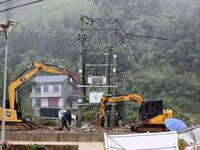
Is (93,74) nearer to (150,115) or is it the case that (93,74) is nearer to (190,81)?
(150,115)

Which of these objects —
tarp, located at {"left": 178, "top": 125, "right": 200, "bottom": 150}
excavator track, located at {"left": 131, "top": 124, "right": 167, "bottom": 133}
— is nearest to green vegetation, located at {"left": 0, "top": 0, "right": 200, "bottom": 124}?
excavator track, located at {"left": 131, "top": 124, "right": 167, "bottom": 133}

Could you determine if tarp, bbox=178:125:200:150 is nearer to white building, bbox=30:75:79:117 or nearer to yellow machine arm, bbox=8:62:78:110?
yellow machine arm, bbox=8:62:78:110

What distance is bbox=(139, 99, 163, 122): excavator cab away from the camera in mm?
23175

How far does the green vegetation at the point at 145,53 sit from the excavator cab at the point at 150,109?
400 inches

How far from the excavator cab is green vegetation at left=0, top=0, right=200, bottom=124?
1016 centimetres

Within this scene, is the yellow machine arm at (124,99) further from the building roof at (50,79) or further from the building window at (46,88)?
the building window at (46,88)

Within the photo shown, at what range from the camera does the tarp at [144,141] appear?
12164mm

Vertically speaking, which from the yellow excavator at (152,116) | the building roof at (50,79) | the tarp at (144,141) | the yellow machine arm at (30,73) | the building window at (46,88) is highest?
the building roof at (50,79)

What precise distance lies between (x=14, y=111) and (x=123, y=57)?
36.6 m

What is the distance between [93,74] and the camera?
80.5ft

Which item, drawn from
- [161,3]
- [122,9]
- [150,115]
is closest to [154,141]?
[150,115]

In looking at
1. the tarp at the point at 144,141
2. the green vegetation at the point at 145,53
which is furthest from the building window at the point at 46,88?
the tarp at the point at 144,141

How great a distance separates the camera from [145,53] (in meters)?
59.9

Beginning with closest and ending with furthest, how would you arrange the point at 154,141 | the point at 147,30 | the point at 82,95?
the point at 154,141, the point at 82,95, the point at 147,30
